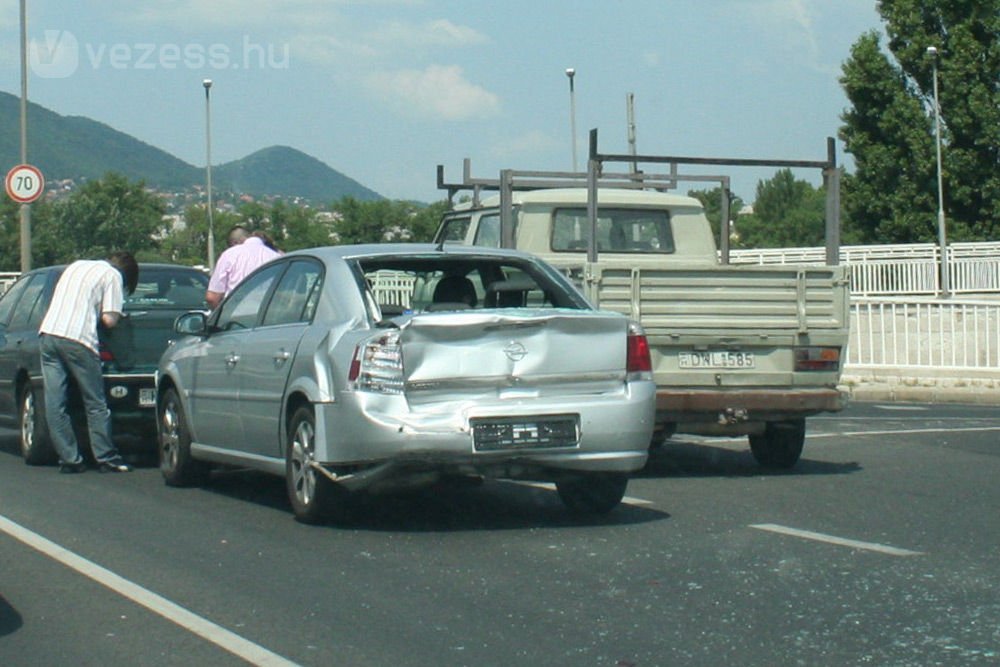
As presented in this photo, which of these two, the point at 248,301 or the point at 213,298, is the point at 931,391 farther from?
the point at 248,301

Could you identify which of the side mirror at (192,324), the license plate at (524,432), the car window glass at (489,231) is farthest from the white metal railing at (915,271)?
the license plate at (524,432)

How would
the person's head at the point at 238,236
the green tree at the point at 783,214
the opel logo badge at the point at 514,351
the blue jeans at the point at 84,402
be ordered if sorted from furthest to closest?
1. the green tree at the point at 783,214
2. the person's head at the point at 238,236
3. the blue jeans at the point at 84,402
4. the opel logo badge at the point at 514,351

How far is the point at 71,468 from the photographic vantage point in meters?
12.5

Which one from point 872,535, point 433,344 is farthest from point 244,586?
point 872,535

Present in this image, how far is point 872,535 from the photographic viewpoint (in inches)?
350

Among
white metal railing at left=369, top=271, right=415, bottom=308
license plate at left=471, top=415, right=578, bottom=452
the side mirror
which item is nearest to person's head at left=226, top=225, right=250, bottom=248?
the side mirror

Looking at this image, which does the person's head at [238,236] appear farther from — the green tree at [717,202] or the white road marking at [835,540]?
the white road marking at [835,540]

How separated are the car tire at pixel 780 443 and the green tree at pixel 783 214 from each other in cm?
12205

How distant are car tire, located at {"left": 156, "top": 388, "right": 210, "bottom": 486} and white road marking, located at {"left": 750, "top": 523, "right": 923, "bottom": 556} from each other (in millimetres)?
3874

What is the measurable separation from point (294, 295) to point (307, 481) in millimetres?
1286

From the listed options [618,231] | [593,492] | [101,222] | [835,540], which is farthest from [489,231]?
[101,222]

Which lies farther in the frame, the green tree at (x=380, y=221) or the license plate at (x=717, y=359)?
the green tree at (x=380, y=221)

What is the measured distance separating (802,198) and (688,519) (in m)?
140

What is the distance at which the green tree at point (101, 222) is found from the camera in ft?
220
